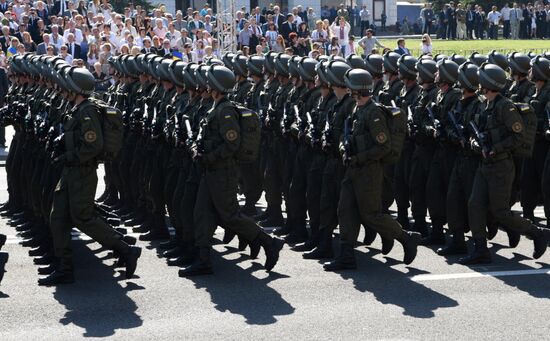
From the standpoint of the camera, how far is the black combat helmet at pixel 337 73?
11023 mm

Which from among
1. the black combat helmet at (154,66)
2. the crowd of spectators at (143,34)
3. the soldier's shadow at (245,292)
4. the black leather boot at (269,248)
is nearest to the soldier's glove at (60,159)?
the soldier's shadow at (245,292)

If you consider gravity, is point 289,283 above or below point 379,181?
below

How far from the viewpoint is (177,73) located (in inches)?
472

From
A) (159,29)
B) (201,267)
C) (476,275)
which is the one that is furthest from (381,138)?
(159,29)

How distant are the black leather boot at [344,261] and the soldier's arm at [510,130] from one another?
5.21 ft

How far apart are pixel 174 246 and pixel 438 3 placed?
39119 millimetres

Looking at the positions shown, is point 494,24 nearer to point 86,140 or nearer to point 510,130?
point 510,130

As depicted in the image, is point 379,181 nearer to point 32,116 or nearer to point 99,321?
point 99,321

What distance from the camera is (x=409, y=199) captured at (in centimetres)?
1280

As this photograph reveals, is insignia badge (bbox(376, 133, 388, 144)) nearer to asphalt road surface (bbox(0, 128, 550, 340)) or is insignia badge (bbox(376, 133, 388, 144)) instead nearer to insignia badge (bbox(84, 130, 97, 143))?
asphalt road surface (bbox(0, 128, 550, 340))

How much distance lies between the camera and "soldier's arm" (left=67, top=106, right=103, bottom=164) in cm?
986

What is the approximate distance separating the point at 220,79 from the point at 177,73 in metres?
1.64

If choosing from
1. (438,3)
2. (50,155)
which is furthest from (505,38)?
(50,155)

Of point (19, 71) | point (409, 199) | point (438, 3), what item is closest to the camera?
point (409, 199)
